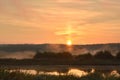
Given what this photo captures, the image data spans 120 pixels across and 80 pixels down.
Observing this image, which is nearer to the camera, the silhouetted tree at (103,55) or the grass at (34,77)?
the grass at (34,77)

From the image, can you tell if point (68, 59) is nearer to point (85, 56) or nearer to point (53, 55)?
point (85, 56)

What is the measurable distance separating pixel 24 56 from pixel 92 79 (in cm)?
4064

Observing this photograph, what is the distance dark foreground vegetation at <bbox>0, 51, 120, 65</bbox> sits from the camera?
5396 cm

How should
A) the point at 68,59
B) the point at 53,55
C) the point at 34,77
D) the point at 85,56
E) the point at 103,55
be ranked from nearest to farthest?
the point at 34,77 < the point at 68,59 < the point at 103,55 < the point at 85,56 < the point at 53,55

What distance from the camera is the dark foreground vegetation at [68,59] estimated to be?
53963mm

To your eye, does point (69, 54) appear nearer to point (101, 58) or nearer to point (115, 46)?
point (101, 58)

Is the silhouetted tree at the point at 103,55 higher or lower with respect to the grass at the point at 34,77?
lower

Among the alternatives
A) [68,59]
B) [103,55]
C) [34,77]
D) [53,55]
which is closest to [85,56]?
[103,55]

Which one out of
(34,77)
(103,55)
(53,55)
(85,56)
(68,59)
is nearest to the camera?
(34,77)

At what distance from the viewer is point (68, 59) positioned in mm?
57219

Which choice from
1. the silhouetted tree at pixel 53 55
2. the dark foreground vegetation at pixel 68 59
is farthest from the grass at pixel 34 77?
the silhouetted tree at pixel 53 55

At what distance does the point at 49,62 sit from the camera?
55.7 metres

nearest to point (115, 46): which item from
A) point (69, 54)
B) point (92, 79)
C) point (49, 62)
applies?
point (69, 54)

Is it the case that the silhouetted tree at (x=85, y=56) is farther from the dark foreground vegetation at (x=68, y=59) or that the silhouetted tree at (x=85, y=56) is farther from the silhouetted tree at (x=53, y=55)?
the silhouetted tree at (x=53, y=55)
